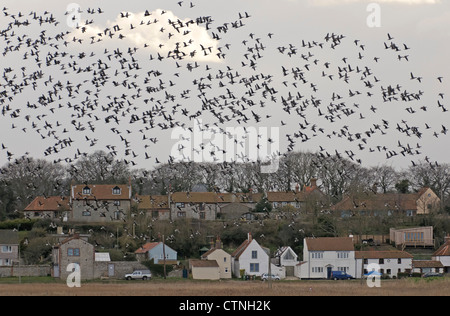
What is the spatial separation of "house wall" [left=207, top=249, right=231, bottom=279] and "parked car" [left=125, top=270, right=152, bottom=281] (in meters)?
7.95

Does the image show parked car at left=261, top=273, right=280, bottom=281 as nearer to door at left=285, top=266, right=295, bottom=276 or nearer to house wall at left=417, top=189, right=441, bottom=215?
door at left=285, top=266, right=295, bottom=276

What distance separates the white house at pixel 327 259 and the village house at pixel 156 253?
13830 mm

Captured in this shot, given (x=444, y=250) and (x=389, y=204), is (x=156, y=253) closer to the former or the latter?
(x=444, y=250)

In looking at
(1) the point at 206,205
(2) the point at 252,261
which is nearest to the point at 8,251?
(2) the point at 252,261

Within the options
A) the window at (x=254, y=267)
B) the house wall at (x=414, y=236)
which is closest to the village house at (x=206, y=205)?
the house wall at (x=414, y=236)

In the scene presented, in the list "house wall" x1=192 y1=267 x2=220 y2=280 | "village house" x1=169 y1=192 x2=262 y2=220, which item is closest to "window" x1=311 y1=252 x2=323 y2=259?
"house wall" x1=192 y1=267 x2=220 y2=280

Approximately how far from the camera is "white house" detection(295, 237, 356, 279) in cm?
9575

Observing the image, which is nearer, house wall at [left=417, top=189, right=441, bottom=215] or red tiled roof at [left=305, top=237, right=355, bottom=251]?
red tiled roof at [left=305, top=237, right=355, bottom=251]

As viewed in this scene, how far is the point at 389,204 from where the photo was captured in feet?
375

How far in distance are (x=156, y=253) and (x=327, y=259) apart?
18539mm

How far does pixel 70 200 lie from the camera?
114938mm

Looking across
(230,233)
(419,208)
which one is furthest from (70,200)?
(419,208)

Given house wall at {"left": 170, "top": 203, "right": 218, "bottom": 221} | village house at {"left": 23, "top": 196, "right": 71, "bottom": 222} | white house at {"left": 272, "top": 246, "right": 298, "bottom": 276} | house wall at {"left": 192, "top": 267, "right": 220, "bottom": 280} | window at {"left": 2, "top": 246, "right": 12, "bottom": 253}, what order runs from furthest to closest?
1. house wall at {"left": 170, "top": 203, "right": 218, "bottom": 221}
2. village house at {"left": 23, "top": 196, "right": 71, "bottom": 222}
3. white house at {"left": 272, "top": 246, "right": 298, "bottom": 276}
4. window at {"left": 2, "top": 246, "right": 12, "bottom": 253}
5. house wall at {"left": 192, "top": 267, "right": 220, "bottom": 280}

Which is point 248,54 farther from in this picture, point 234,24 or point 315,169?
point 315,169
